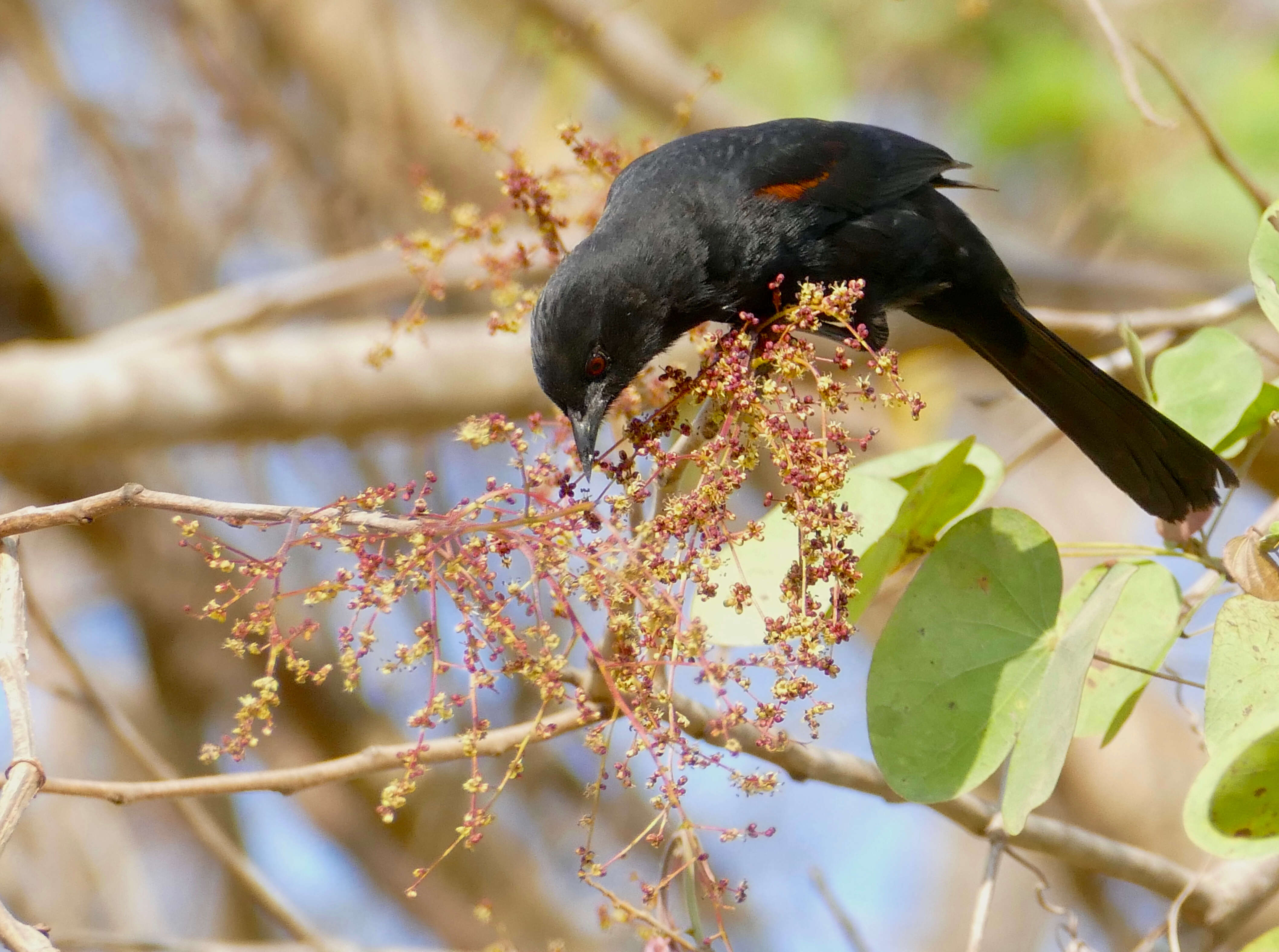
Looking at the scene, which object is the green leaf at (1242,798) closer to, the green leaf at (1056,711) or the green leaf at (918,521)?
the green leaf at (1056,711)

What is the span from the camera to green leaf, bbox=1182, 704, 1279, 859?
1.61 meters

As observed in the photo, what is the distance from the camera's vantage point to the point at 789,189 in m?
3.04

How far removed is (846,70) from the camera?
7.64 meters

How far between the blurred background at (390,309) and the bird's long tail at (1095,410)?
1249mm

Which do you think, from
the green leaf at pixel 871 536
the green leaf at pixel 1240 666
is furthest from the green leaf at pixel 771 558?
the green leaf at pixel 1240 666

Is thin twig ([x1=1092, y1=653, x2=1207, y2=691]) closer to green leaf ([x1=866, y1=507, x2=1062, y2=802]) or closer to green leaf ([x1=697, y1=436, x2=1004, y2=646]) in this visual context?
green leaf ([x1=866, y1=507, x2=1062, y2=802])

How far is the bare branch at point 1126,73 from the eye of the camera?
2883 millimetres

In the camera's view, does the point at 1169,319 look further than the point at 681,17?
No

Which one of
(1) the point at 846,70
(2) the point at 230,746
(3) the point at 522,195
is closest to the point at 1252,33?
(1) the point at 846,70

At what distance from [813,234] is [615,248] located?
549 millimetres

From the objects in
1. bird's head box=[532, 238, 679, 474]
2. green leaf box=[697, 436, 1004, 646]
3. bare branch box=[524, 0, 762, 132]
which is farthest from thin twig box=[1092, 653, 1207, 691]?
bare branch box=[524, 0, 762, 132]

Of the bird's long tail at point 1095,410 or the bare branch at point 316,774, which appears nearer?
the bare branch at point 316,774

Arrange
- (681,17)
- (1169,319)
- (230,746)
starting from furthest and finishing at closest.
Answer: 1. (681,17)
2. (1169,319)
3. (230,746)

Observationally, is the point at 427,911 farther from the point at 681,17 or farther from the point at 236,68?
the point at 681,17
